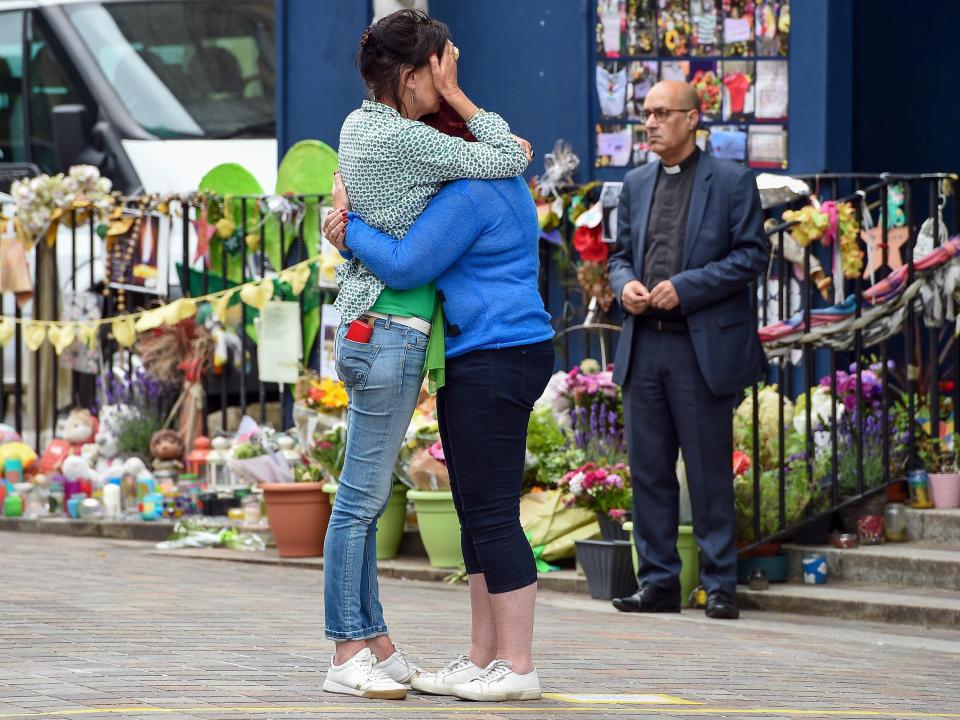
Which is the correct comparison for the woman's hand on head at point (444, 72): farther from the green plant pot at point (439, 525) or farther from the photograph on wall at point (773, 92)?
the photograph on wall at point (773, 92)

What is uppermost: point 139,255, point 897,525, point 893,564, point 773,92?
point 773,92

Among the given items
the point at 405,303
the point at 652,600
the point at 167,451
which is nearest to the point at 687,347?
the point at 652,600

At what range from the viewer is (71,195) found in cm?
1098

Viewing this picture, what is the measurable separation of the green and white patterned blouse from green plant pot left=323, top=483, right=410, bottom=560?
159 inches

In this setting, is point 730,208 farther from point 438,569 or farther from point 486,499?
point 486,499

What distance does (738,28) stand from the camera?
403 inches

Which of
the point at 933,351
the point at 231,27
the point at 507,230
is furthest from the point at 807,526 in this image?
the point at 231,27

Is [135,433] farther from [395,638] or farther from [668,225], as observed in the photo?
[395,638]

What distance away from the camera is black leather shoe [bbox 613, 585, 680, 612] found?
745 centimetres

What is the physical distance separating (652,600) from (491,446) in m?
2.78

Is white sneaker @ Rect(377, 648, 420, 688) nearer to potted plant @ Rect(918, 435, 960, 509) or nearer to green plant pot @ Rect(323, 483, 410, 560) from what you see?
green plant pot @ Rect(323, 483, 410, 560)

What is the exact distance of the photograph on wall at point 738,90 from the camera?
10148 mm

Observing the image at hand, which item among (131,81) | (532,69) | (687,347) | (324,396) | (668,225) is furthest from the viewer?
(131,81)

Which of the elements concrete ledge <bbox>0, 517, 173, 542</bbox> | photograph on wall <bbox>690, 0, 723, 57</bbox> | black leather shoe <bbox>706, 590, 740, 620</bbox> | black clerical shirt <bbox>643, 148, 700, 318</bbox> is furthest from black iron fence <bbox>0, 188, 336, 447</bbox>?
black leather shoe <bbox>706, 590, 740, 620</bbox>
